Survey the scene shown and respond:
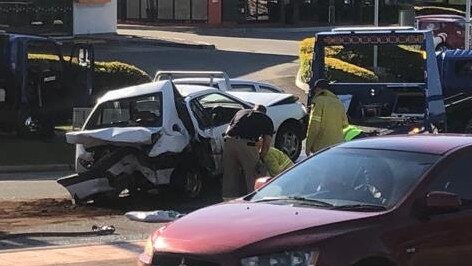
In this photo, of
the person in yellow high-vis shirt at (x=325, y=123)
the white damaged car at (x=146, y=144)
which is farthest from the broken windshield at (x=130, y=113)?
the person in yellow high-vis shirt at (x=325, y=123)

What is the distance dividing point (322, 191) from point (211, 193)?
798cm

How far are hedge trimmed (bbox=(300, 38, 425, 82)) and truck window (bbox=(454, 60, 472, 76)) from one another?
480 cm

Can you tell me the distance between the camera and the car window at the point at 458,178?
719cm

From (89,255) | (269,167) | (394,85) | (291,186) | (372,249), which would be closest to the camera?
(372,249)

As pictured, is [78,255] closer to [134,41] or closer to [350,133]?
[350,133]

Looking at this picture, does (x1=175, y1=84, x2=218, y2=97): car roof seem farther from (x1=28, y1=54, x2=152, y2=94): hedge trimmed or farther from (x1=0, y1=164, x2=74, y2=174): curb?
(x1=28, y1=54, x2=152, y2=94): hedge trimmed

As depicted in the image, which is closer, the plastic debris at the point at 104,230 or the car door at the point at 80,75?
the plastic debris at the point at 104,230

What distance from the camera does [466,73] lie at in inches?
857

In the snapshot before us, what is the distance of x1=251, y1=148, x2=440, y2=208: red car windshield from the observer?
7.07 m

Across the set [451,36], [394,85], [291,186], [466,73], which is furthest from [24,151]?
[451,36]

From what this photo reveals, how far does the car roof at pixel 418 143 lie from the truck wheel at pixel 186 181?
21.7ft

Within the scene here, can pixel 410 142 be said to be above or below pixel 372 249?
above

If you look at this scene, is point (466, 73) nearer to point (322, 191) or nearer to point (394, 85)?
point (394, 85)

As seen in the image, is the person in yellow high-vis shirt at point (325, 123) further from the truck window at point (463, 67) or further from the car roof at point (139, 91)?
the truck window at point (463, 67)
